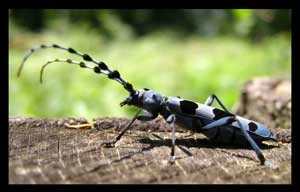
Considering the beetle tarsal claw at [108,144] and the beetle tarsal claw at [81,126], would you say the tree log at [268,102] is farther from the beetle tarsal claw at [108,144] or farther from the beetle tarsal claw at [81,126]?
the beetle tarsal claw at [108,144]

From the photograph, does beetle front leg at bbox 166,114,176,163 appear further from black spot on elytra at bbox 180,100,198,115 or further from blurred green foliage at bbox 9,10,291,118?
blurred green foliage at bbox 9,10,291,118

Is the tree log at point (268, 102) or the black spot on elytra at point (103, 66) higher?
the black spot on elytra at point (103, 66)

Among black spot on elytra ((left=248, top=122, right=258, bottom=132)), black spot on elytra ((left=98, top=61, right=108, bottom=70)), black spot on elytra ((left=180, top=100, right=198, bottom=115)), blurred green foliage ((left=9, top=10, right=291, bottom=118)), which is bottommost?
black spot on elytra ((left=248, top=122, right=258, bottom=132))

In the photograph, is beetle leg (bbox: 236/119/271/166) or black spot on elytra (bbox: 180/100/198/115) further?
black spot on elytra (bbox: 180/100/198/115)

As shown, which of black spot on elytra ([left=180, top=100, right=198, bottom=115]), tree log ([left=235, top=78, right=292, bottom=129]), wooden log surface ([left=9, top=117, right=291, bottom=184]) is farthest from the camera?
tree log ([left=235, top=78, right=292, bottom=129])

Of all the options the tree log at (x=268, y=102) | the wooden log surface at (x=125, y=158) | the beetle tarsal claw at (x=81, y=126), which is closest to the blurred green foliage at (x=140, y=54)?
the tree log at (x=268, y=102)

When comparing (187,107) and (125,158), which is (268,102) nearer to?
(187,107)

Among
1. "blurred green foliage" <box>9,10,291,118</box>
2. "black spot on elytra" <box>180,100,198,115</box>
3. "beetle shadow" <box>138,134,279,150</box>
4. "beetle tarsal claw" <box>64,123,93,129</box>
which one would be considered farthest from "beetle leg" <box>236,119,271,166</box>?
"blurred green foliage" <box>9,10,291,118</box>
